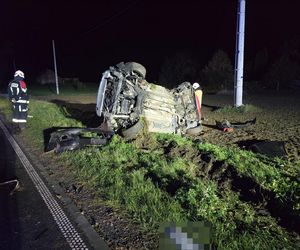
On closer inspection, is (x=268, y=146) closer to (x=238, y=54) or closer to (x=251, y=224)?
(x=251, y=224)

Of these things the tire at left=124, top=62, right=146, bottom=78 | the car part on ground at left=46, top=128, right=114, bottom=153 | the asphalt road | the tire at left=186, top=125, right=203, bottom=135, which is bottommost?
the asphalt road

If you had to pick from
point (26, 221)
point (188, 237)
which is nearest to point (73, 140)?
point (26, 221)

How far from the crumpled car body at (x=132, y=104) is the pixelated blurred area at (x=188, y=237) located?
18.9 feet

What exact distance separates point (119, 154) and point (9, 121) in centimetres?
719

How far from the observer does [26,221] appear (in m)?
4.62

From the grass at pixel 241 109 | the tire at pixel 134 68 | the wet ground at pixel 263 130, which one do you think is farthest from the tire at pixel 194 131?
the grass at pixel 241 109

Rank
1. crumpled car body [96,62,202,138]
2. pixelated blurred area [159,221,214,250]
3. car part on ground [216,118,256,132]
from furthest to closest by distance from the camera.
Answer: car part on ground [216,118,256,132]
crumpled car body [96,62,202,138]
pixelated blurred area [159,221,214,250]

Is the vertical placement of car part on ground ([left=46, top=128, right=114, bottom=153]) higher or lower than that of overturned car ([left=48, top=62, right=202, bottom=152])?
lower

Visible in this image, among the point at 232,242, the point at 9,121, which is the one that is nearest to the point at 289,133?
the point at 232,242

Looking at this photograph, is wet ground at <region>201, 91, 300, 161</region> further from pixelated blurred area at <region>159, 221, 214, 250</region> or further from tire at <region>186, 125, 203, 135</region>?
pixelated blurred area at <region>159, 221, 214, 250</region>

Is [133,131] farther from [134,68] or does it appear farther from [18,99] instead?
[18,99]

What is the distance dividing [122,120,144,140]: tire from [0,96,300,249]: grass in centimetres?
19

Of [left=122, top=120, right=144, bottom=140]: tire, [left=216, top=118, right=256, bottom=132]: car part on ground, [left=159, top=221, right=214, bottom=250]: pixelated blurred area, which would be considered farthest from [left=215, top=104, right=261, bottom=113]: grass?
[left=159, top=221, right=214, bottom=250]: pixelated blurred area

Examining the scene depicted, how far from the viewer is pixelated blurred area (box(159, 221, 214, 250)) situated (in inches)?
106
